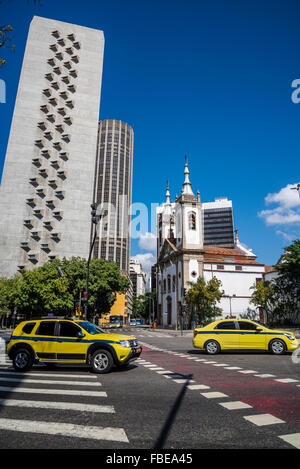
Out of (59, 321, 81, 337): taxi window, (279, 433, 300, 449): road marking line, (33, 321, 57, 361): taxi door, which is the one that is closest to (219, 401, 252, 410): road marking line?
(279, 433, 300, 449): road marking line

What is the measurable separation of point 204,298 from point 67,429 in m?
43.9

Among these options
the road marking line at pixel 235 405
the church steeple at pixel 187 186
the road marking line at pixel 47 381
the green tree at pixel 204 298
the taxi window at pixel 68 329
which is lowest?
the road marking line at pixel 47 381

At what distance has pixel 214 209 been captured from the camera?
13238 cm

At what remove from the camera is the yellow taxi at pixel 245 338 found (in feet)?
44.2

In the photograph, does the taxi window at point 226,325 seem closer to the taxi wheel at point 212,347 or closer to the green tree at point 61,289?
the taxi wheel at point 212,347

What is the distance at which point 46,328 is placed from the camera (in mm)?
9805

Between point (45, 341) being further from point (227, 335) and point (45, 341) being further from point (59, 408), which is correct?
point (227, 335)

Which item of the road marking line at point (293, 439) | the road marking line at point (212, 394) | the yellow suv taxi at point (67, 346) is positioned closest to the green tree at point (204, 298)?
the yellow suv taxi at point (67, 346)

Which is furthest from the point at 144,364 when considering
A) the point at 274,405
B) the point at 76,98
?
the point at 76,98

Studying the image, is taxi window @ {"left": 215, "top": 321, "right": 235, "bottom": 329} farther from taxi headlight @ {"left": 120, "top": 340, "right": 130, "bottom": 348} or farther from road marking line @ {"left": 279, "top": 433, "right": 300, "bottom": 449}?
road marking line @ {"left": 279, "top": 433, "right": 300, "bottom": 449}

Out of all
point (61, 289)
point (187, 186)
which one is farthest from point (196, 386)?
point (187, 186)

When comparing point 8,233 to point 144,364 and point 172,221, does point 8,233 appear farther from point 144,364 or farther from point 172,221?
point 144,364

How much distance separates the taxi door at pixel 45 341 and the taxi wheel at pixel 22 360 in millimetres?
305

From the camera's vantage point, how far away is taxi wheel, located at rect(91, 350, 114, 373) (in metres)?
9.12
